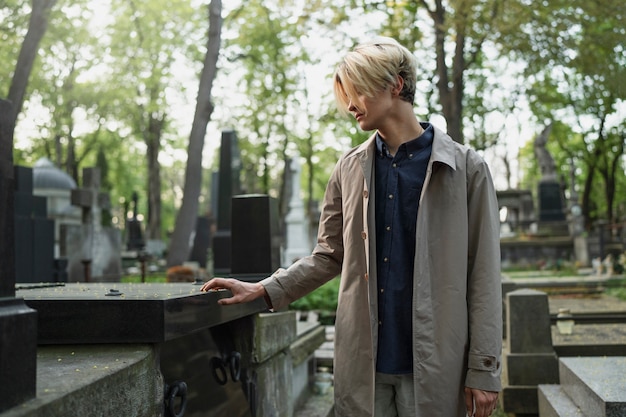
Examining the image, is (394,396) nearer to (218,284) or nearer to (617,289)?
(218,284)

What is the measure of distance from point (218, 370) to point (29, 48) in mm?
9650

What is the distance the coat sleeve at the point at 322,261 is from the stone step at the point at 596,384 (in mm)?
Result: 1765

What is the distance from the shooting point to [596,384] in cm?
374

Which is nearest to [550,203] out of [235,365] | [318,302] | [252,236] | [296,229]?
[296,229]

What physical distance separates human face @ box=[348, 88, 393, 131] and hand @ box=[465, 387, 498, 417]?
97 cm

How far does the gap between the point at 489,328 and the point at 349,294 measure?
19.4 inches

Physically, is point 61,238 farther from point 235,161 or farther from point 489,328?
point 489,328

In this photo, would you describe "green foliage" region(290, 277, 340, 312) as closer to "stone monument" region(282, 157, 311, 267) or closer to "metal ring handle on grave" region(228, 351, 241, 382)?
"metal ring handle on grave" region(228, 351, 241, 382)

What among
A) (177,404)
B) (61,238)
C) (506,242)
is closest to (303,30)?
(61,238)

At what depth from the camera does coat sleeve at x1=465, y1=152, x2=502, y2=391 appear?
83.3 inches

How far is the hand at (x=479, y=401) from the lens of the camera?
6.93 feet

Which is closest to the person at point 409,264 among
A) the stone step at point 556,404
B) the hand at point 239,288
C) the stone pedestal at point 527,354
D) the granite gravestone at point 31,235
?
the hand at point 239,288

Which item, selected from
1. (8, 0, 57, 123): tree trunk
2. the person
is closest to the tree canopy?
(8, 0, 57, 123): tree trunk

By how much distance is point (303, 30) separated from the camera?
1454 cm
